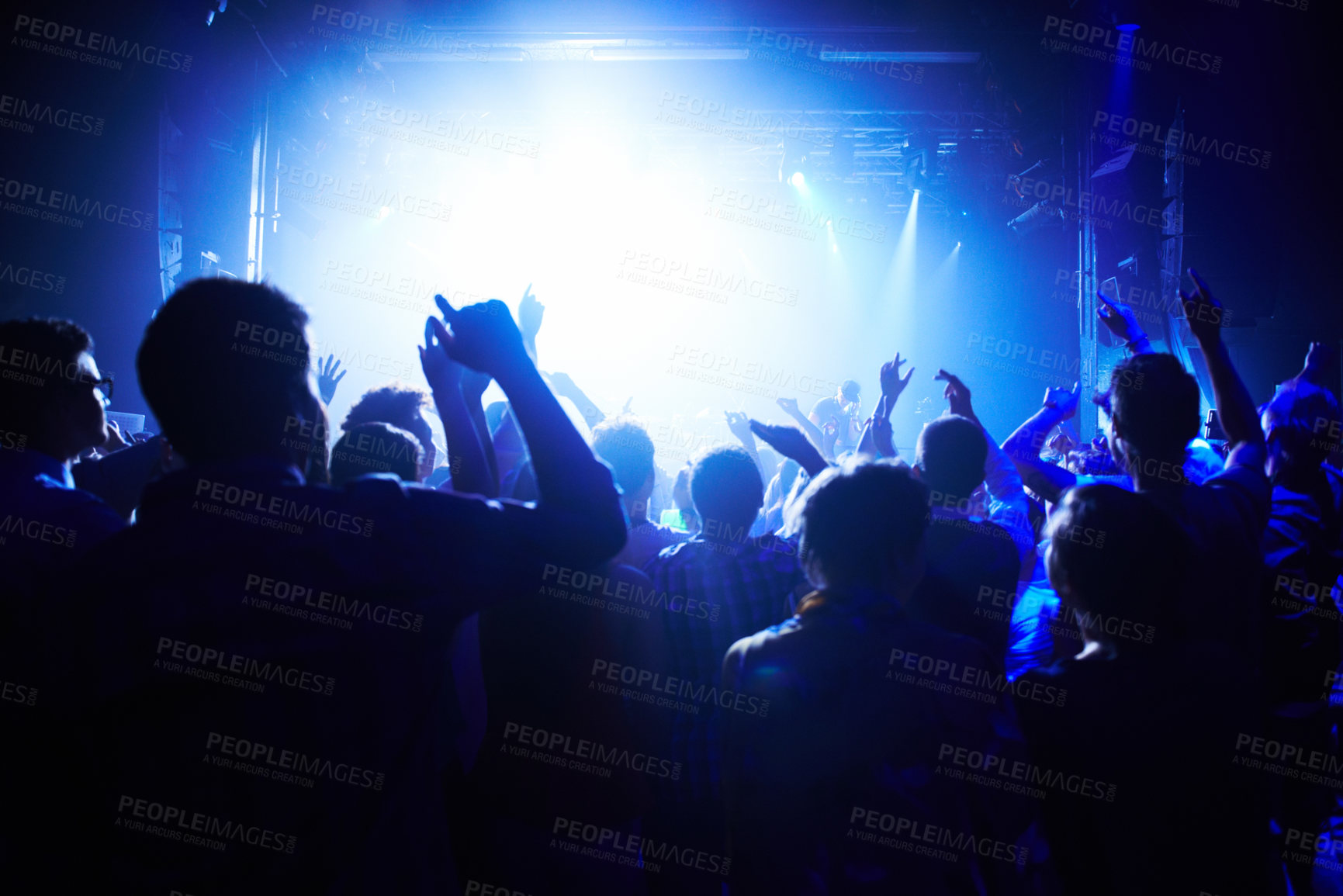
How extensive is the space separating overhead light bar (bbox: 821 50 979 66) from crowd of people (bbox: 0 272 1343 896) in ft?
20.3

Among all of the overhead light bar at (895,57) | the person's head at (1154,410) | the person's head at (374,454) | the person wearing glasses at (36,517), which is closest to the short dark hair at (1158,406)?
the person's head at (1154,410)

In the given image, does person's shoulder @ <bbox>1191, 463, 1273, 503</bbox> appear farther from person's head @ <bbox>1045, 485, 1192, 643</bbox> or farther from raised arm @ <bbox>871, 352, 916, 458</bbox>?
raised arm @ <bbox>871, 352, 916, 458</bbox>

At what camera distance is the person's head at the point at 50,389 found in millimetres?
1616

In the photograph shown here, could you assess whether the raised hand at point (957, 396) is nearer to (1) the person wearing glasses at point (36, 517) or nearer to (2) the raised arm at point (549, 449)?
(2) the raised arm at point (549, 449)

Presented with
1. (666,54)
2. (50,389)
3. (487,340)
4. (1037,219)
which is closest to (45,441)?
(50,389)

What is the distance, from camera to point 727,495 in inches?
90.5

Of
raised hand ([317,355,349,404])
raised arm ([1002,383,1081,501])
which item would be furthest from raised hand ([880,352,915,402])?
raised hand ([317,355,349,404])

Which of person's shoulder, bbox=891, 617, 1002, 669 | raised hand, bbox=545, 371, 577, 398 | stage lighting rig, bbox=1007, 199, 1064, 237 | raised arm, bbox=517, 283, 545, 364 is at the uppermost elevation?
stage lighting rig, bbox=1007, 199, 1064, 237

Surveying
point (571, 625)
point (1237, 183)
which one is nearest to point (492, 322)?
point (571, 625)

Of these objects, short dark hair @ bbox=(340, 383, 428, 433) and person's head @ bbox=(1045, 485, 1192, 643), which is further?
short dark hair @ bbox=(340, 383, 428, 433)

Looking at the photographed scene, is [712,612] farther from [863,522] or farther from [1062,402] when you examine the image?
[1062,402]

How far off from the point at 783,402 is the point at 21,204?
18.8 feet

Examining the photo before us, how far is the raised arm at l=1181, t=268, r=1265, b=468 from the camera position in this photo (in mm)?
2012

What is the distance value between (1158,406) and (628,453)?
1.65 meters
